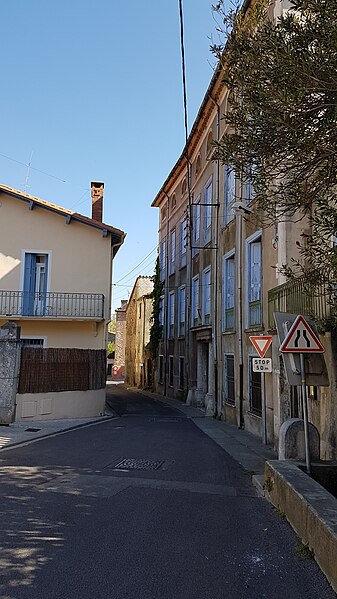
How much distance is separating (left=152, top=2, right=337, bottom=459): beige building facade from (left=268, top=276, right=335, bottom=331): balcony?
0.08 metres

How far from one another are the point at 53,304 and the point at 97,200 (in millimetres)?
6574

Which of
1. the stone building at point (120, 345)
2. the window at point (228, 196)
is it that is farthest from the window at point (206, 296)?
the stone building at point (120, 345)

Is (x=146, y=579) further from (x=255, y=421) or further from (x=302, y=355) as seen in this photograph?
(x=255, y=421)

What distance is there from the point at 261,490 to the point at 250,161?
15.4 ft

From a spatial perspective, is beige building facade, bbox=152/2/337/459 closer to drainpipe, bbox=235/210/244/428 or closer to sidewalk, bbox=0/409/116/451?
drainpipe, bbox=235/210/244/428

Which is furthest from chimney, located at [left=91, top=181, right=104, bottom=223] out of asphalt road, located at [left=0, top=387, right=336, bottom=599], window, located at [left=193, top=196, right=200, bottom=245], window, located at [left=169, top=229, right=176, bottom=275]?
asphalt road, located at [left=0, top=387, right=336, bottom=599]

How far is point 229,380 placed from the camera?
61.8 ft

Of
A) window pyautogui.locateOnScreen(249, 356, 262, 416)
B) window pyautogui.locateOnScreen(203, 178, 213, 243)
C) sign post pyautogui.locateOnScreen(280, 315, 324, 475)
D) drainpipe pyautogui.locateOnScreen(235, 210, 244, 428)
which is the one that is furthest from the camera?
window pyautogui.locateOnScreen(203, 178, 213, 243)

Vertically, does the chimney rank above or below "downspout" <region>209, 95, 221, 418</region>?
above

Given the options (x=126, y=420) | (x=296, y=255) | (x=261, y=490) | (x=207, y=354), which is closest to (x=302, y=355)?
(x=261, y=490)

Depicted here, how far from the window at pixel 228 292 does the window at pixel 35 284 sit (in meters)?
7.03

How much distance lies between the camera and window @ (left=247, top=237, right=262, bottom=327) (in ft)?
50.8

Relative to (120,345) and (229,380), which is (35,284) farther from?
(120,345)

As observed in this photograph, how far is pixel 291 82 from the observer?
500 centimetres
